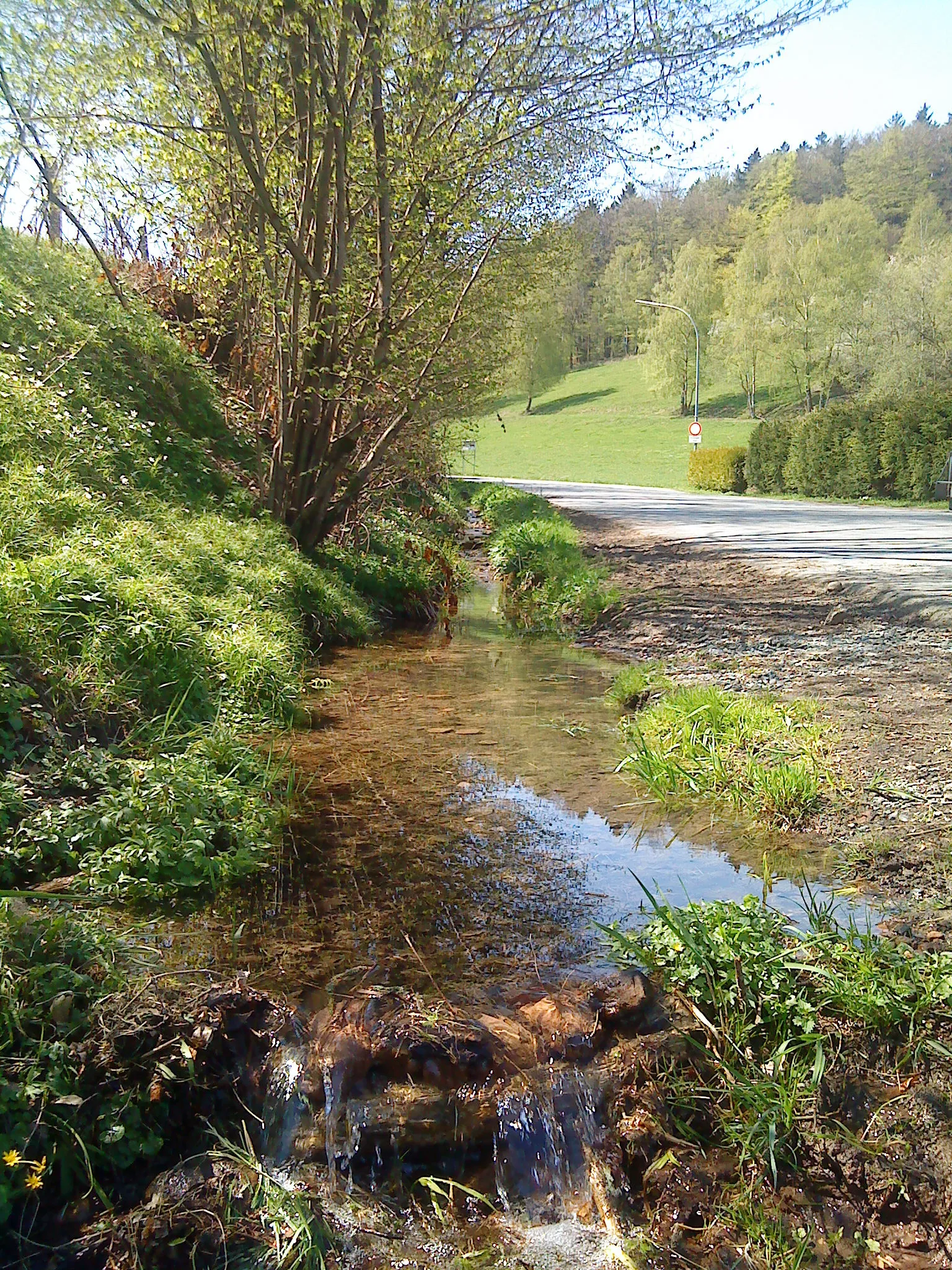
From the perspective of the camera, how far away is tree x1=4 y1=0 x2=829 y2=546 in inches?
340

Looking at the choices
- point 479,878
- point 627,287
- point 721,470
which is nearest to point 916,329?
point 721,470

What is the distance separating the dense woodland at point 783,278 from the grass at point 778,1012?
9658mm

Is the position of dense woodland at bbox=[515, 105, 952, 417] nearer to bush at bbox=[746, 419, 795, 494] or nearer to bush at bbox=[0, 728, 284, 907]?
bush at bbox=[746, 419, 795, 494]

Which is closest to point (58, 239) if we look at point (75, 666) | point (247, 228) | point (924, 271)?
point (247, 228)

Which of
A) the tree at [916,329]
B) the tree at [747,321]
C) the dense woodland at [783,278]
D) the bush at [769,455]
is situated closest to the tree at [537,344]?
the dense woodland at [783,278]

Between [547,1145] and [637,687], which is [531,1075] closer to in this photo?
[547,1145]

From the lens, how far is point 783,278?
2328 inches

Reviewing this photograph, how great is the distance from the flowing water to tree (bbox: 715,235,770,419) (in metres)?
58.2

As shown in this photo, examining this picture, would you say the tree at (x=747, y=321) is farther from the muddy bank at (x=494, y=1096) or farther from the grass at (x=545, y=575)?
the muddy bank at (x=494, y=1096)

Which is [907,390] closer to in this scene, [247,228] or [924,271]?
[924,271]

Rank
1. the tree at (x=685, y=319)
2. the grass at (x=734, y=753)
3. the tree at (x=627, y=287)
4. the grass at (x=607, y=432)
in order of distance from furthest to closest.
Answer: the tree at (x=627, y=287) → the tree at (x=685, y=319) → the grass at (x=607, y=432) → the grass at (x=734, y=753)

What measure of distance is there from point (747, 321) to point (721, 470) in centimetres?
2514

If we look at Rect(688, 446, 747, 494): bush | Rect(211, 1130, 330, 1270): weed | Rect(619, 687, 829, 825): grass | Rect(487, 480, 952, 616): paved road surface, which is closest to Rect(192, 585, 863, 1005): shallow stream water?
Rect(619, 687, 829, 825): grass

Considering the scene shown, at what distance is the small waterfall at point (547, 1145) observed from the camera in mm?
2900
